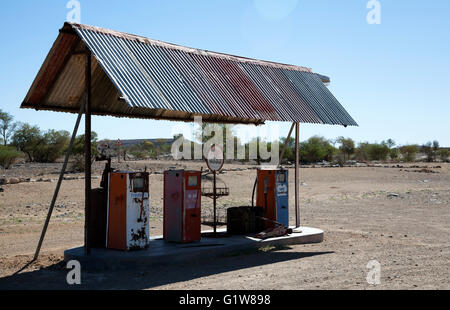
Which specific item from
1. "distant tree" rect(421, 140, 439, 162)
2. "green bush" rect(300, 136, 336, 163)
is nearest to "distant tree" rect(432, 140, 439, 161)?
"distant tree" rect(421, 140, 439, 162)

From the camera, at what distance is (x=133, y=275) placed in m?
8.67

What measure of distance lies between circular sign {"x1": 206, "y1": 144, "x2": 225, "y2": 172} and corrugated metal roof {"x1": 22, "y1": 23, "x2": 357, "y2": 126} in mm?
Result: 752

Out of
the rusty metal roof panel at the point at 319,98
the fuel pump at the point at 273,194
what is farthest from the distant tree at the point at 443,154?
the fuel pump at the point at 273,194

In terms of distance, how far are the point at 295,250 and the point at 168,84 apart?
14.2ft

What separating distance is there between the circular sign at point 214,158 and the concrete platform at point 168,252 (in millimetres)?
1527

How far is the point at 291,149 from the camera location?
183 feet

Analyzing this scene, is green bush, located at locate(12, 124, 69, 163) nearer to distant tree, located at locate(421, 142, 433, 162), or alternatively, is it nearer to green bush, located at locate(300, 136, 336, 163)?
green bush, located at locate(300, 136, 336, 163)

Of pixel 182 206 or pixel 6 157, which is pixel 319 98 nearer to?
pixel 182 206

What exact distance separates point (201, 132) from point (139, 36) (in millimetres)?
30611

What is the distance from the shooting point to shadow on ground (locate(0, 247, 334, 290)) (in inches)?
317

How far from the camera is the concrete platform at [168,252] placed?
9.13 metres

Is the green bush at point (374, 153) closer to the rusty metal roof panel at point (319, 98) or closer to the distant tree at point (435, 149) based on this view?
the distant tree at point (435, 149)
